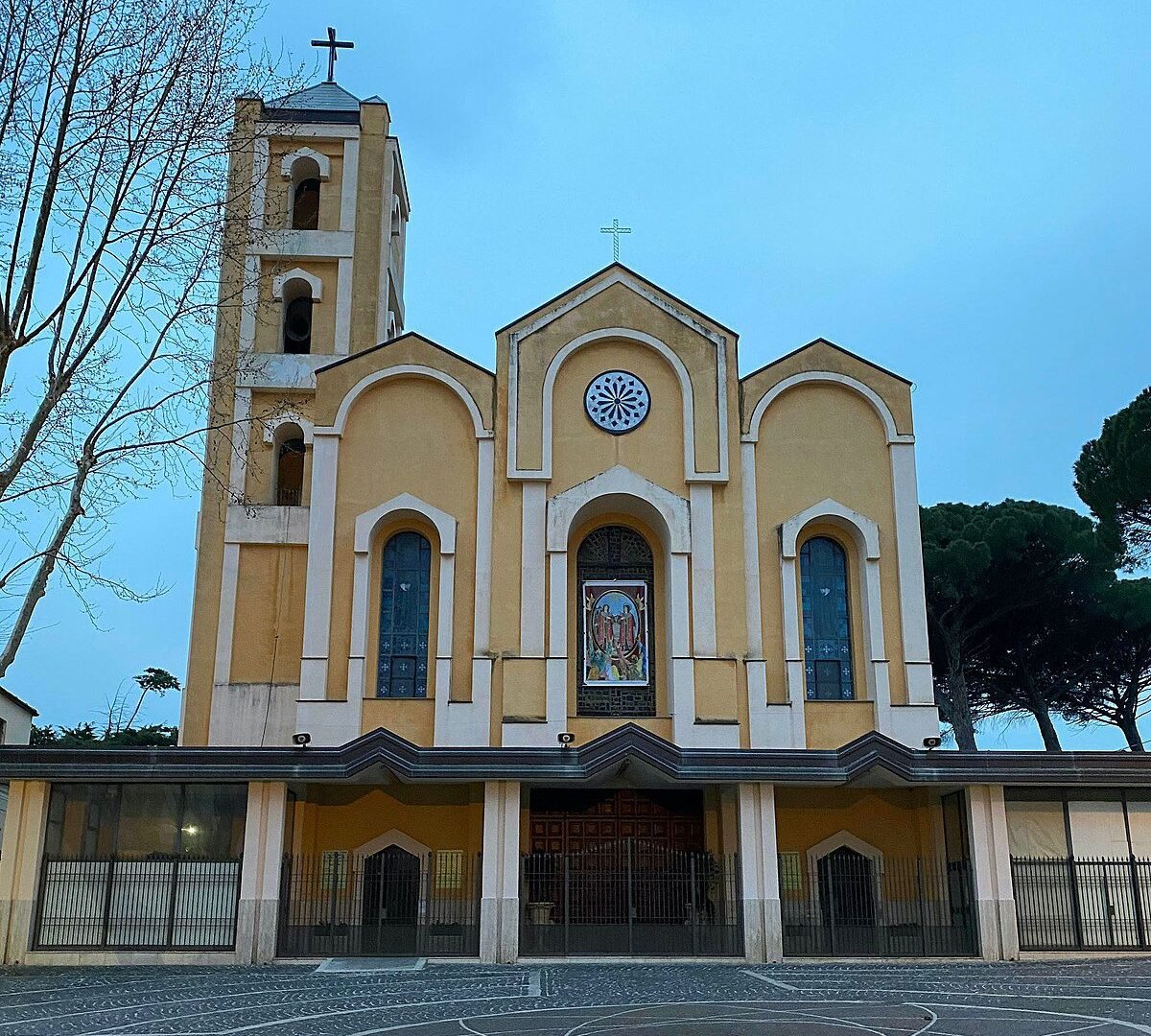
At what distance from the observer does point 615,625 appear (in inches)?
942

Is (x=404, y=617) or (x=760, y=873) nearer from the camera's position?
(x=760, y=873)

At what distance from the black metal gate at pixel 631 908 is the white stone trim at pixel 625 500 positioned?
549 centimetres

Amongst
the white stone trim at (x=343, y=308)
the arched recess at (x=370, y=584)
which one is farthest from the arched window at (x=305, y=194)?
the arched recess at (x=370, y=584)

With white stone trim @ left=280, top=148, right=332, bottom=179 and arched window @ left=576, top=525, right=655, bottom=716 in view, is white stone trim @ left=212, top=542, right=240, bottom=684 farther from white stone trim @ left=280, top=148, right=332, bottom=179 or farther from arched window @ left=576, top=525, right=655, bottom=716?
white stone trim @ left=280, top=148, right=332, bottom=179

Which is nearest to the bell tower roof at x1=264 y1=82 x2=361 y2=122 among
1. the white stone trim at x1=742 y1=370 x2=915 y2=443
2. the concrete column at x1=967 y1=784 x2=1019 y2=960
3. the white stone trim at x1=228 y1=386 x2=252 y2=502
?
the white stone trim at x1=228 y1=386 x2=252 y2=502

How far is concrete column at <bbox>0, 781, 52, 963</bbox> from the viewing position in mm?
20047

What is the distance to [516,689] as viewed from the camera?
2245cm

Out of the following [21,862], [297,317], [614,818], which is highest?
[297,317]

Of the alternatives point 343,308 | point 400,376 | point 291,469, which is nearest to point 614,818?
point 400,376

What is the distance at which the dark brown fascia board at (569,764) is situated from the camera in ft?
67.1

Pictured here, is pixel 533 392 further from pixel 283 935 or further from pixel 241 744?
pixel 283 935

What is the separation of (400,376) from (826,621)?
30.5ft

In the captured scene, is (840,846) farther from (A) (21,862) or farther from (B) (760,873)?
(A) (21,862)

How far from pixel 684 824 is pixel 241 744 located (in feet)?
27.0
